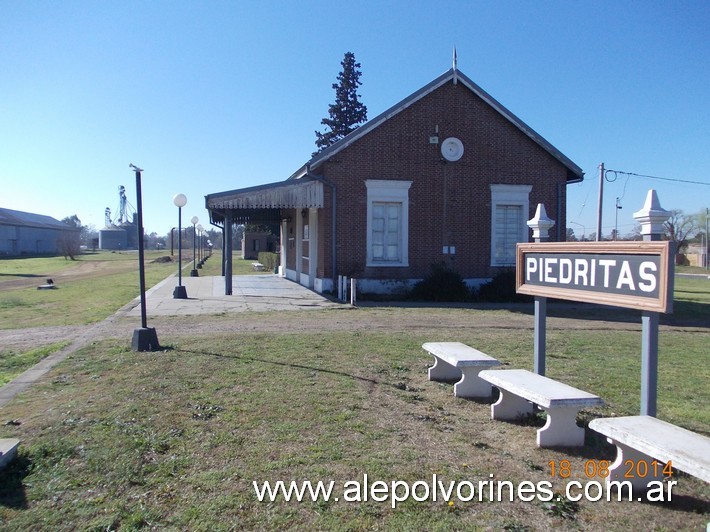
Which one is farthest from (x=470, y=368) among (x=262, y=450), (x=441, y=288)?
(x=441, y=288)

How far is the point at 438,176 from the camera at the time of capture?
17.4 meters

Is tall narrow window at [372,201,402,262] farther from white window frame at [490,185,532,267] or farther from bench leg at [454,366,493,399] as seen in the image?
bench leg at [454,366,493,399]

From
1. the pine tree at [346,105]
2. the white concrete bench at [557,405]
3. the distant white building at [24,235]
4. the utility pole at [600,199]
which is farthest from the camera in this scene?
the distant white building at [24,235]

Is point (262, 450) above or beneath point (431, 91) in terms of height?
beneath

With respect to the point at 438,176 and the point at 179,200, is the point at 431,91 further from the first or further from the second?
the point at 179,200

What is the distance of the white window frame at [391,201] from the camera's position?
17000 mm

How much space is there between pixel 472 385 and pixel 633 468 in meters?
2.28

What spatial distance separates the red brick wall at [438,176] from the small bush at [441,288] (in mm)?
534

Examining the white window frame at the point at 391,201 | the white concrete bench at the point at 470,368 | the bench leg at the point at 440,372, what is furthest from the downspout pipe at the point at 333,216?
the white concrete bench at the point at 470,368

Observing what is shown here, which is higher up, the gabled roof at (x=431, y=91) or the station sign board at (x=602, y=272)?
the gabled roof at (x=431, y=91)

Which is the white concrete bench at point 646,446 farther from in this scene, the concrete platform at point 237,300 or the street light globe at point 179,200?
the street light globe at point 179,200

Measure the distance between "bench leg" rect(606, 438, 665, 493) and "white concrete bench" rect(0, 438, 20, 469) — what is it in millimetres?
4068

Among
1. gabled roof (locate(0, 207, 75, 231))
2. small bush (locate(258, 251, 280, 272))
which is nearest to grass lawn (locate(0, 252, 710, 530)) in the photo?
small bush (locate(258, 251, 280, 272))

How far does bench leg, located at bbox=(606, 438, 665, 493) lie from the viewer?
12.0 feet
